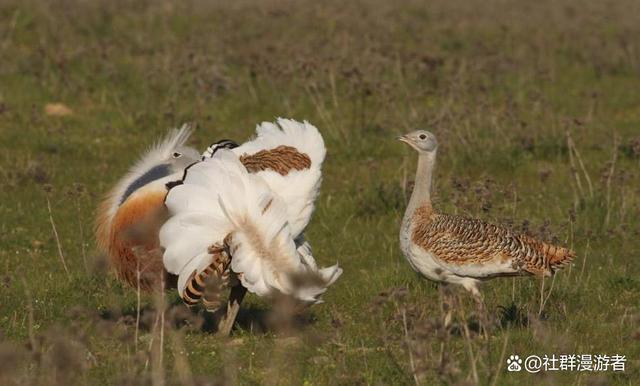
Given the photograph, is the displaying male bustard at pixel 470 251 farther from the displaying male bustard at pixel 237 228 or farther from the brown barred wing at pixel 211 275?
the brown barred wing at pixel 211 275

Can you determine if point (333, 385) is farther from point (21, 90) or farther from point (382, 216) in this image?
point (21, 90)

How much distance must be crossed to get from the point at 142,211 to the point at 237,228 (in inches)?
23.4

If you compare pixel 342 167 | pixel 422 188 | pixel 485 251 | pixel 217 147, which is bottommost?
pixel 342 167

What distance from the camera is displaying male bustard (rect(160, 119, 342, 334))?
16.6ft

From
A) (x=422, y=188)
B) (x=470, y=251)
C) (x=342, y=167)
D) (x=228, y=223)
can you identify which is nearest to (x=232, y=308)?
(x=228, y=223)

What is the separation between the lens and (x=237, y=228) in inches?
201

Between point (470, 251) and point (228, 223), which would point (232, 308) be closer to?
point (228, 223)

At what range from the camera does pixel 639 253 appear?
712 cm

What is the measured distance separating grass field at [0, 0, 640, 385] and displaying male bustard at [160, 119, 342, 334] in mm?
251

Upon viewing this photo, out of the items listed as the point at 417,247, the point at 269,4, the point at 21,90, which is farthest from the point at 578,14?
the point at 417,247

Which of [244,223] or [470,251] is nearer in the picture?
[244,223]

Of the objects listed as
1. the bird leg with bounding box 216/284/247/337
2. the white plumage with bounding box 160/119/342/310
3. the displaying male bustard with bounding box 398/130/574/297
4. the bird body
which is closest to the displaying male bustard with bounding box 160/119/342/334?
the white plumage with bounding box 160/119/342/310

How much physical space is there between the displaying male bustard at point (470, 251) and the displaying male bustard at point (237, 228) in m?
0.48

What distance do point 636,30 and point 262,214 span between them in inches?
444
